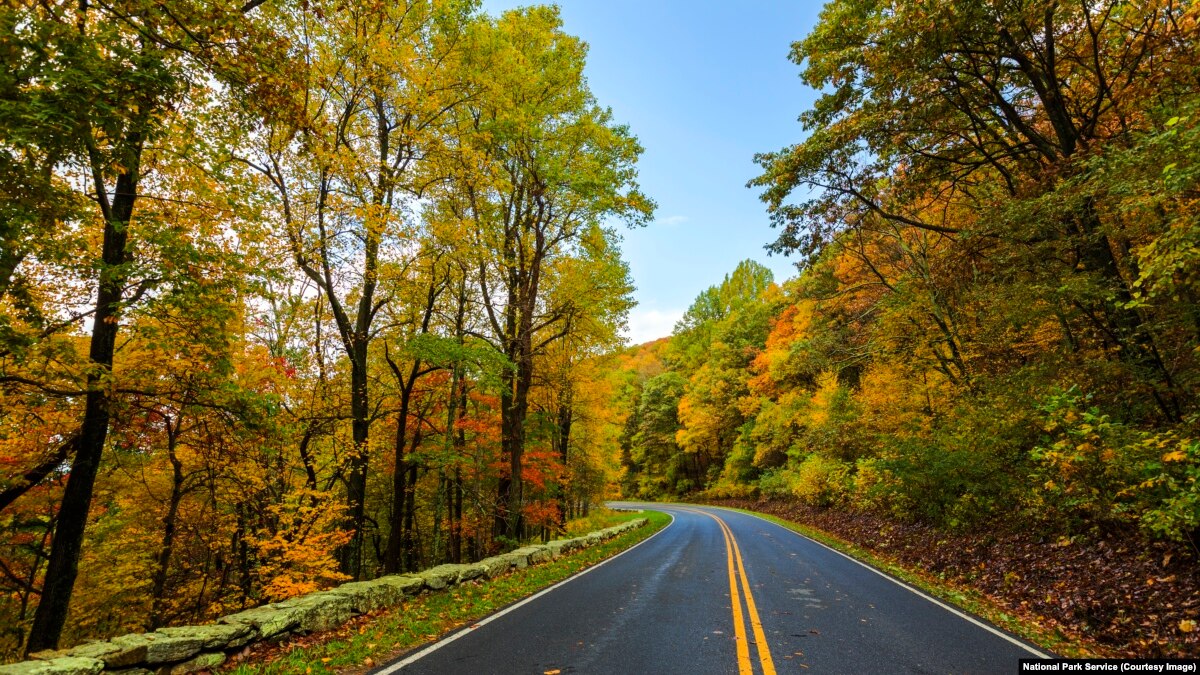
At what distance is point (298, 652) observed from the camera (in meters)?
5.39

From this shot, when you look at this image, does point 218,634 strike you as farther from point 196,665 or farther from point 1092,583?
point 1092,583

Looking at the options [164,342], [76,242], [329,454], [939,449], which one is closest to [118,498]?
[329,454]

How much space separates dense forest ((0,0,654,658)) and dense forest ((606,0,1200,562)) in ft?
22.2

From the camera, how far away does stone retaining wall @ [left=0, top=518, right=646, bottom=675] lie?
4.05m

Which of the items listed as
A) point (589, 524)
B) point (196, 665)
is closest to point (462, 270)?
point (196, 665)

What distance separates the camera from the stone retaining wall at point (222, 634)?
4.05 meters

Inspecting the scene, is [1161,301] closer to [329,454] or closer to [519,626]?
[519,626]

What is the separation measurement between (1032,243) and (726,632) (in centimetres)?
913

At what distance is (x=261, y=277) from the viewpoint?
8.76 m

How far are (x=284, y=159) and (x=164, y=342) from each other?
6.52 m

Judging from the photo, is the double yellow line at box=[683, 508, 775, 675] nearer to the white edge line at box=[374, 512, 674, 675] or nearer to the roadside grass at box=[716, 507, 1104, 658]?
the roadside grass at box=[716, 507, 1104, 658]

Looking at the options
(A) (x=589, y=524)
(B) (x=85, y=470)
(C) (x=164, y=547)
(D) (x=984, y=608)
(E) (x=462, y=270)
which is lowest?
(A) (x=589, y=524)

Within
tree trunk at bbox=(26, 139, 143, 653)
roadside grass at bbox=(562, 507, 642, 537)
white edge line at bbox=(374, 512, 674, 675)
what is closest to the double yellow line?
white edge line at bbox=(374, 512, 674, 675)

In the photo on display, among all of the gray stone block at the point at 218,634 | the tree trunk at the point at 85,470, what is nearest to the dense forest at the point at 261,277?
the tree trunk at the point at 85,470
